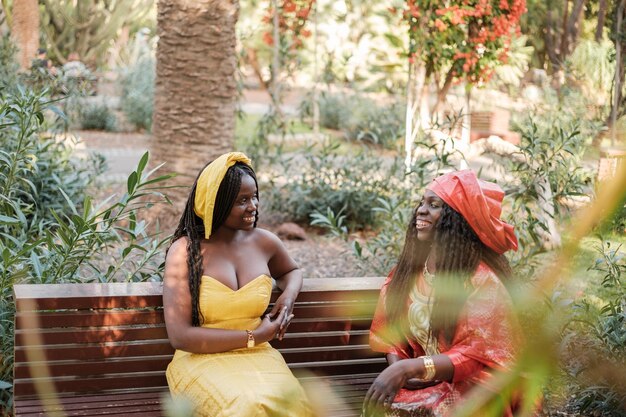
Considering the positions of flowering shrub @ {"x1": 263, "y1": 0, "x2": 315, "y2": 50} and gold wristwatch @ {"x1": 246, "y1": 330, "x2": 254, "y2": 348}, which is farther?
flowering shrub @ {"x1": 263, "y1": 0, "x2": 315, "y2": 50}

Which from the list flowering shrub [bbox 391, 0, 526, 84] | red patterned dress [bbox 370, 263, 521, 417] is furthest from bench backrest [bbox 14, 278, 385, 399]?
flowering shrub [bbox 391, 0, 526, 84]

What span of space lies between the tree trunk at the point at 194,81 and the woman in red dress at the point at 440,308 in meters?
4.35

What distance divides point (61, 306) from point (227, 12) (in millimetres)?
4620

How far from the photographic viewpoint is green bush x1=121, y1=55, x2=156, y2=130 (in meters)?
16.1

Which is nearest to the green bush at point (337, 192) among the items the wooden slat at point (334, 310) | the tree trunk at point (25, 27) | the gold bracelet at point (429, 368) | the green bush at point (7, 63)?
the green bush at point (7, 63)

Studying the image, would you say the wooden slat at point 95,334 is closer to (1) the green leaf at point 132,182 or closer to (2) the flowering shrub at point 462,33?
(1) the green leaf at point 132,182

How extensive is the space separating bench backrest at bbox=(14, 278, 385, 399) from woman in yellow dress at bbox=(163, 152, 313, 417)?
0.18 metres

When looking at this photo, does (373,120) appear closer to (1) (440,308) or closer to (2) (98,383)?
(2) (98,383)

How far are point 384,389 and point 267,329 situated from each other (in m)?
0.71

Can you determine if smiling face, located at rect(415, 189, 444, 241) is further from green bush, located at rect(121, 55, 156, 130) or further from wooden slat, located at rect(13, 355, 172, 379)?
green bush, located at rect(121, 55, 156, 130)

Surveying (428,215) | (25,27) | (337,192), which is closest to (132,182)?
(428,215)

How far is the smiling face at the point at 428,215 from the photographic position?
10.0 ft

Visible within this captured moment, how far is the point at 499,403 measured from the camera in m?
0.71

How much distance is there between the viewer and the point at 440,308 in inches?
109
